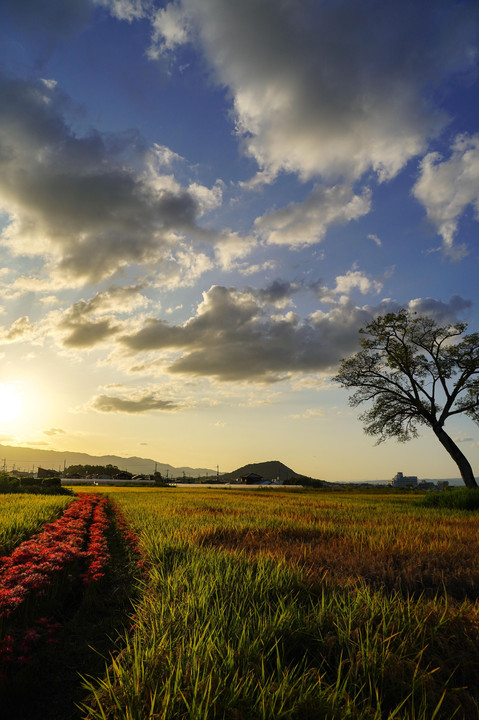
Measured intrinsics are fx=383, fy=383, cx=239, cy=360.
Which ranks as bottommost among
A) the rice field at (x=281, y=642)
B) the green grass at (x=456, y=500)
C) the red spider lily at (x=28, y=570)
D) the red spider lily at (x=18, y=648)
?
the green grass at (x=456, y=500)

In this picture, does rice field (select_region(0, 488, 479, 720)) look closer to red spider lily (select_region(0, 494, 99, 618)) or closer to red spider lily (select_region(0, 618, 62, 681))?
red spider lily (select_region(0, 618, 62, 681))

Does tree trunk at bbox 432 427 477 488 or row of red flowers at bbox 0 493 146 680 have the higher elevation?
tree trunk at bbox 432 427 477 488

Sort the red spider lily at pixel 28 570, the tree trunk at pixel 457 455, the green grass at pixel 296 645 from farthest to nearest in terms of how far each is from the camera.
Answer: the tree trunk at pixel 457 455 < the red spider lily at pixel 28 570 < the green grass at pixel 296 645

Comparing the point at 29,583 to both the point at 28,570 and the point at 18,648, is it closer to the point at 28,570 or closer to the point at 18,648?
the point at 28,570

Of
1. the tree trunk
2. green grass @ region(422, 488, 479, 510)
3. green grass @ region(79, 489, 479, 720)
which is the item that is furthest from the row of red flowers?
the tree trunk

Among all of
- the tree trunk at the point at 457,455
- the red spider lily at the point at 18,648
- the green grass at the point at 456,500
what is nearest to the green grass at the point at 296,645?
the red spider lily at the point at 18,648

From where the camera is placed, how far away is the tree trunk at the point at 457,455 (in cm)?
2662

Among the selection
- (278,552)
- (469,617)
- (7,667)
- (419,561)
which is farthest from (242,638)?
(419,561)

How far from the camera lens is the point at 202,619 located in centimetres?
375

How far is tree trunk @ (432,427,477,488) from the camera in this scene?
1048 inches

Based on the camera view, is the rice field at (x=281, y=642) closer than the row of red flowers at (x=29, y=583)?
Yes

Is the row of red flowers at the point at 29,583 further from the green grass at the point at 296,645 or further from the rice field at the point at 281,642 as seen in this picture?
the green grass at the point at 296,645

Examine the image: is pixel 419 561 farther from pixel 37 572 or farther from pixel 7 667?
pixel 37 572

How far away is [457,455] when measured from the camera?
27.4 meters
